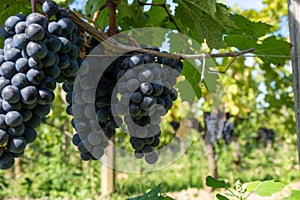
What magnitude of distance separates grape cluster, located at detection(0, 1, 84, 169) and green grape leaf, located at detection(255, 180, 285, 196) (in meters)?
0.76

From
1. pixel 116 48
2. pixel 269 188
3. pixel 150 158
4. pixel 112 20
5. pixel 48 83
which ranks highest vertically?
pixel 112 20

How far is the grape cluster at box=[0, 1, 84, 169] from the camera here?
2.94ft

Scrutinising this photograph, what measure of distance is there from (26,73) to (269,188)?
2.79 feet

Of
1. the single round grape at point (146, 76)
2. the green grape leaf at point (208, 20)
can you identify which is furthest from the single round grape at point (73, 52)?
the green grape leaf at point (208, 20)

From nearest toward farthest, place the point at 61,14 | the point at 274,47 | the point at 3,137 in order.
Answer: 1. the point at 3,137
2. the point at 61,14
3. the point at 274,47

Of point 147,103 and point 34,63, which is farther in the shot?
point 147,103

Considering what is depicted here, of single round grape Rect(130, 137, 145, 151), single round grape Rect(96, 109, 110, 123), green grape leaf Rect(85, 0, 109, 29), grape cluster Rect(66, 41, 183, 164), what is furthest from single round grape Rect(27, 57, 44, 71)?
green grape leaf Rect(85, 0, 109, 29)

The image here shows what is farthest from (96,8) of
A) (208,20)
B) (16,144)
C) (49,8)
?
(16,144)

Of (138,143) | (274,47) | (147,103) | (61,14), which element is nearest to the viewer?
(61,14)

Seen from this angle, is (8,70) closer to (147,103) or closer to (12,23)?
(12,23)

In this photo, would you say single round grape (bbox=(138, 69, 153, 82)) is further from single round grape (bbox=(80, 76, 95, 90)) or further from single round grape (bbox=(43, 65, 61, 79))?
single round grape (bbox=(43, 65, 61, 79))

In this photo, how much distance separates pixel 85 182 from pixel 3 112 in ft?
17.4

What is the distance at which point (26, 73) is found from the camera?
92 cm

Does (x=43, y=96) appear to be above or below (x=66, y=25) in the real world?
below
